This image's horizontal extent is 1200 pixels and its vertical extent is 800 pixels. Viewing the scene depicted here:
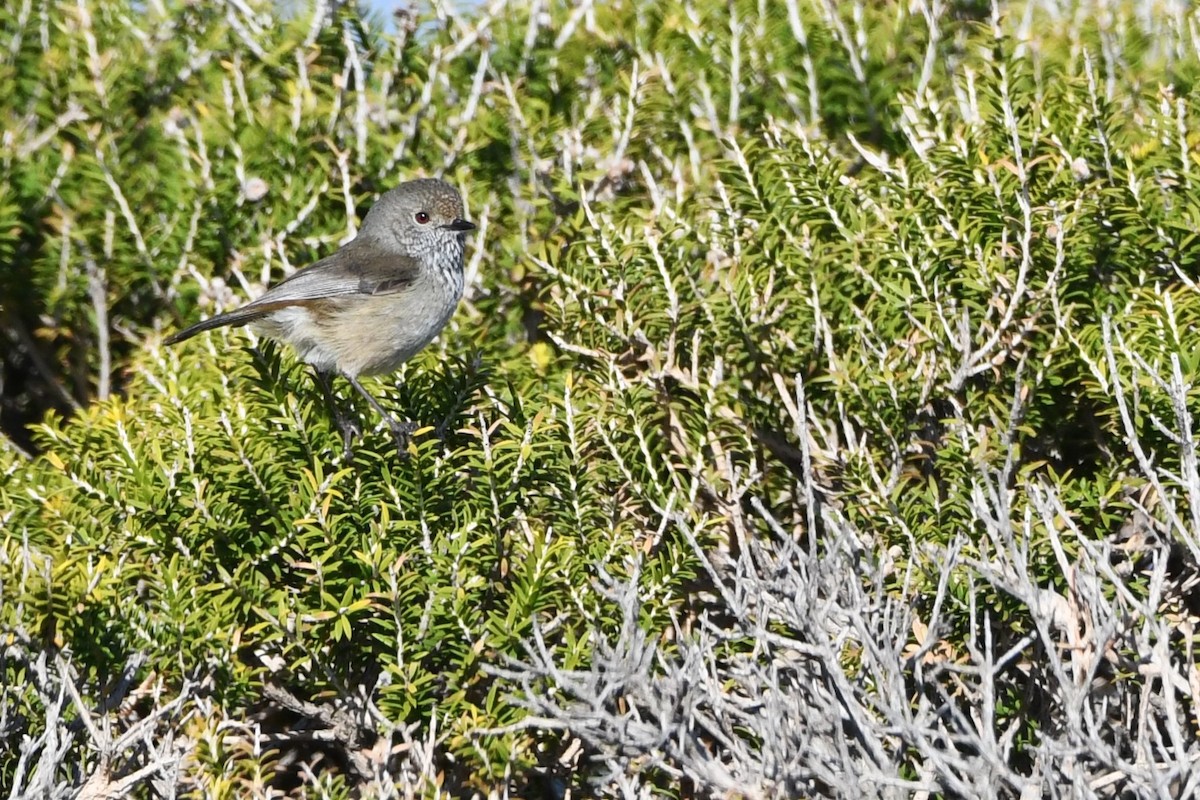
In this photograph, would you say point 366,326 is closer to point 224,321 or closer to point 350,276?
point 350,276

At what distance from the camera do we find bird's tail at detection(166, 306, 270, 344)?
3914mm

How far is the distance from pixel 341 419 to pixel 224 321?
68 centimetres

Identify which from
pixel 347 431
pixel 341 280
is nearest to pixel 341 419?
pixel 347 431

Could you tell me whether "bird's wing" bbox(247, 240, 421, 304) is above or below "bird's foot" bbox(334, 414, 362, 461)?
above

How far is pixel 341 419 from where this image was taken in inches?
139

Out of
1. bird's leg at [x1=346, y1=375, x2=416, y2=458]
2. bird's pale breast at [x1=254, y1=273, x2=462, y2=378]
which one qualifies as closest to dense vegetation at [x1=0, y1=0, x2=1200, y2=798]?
bird's leg at [x1=346, y1=375, x2=416, y2=458]

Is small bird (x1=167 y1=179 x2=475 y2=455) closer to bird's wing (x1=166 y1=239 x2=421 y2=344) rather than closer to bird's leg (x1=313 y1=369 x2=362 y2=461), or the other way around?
bird's wing (x1=166 y1=239 x2=421 y2=344)

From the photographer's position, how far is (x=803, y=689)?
2760mm

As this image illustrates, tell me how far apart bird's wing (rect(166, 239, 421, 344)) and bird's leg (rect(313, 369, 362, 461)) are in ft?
1.02

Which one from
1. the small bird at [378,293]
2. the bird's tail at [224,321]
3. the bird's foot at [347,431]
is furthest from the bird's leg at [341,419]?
the bird's tail at [224,321]

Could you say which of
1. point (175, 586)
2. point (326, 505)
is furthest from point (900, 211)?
point (175, 586)

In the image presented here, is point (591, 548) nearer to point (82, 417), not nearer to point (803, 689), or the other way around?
point (803, 689)

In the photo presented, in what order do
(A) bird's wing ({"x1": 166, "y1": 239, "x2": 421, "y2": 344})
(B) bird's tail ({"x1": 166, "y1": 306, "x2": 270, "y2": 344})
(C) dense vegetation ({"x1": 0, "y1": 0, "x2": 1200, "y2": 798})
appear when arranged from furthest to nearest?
1. (A) bird's wing ({"x1": 166, "y1": 239, "x2": 421, "y2": 344})
2. (B) bird's tail ({"x1": 166, "y1": 306, "x2": 270, "y2": 344})
3. (C) dense vegetation ({"x1": 0, "y1": 0, "x2": 1200, "y2": 798})

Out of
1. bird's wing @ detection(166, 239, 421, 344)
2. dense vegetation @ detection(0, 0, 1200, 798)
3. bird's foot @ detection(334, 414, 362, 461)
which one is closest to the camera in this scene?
dense vegetation @ detection(0, 0, 1200, 798)
